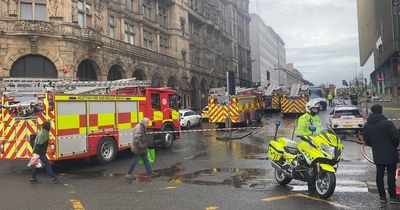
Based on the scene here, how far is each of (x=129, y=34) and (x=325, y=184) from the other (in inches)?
1322

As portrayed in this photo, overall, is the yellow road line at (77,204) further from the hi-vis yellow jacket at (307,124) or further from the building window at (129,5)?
the building window at (129,5)

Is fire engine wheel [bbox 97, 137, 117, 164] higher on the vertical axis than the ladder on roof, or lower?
lower

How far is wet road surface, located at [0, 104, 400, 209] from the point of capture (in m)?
7.96

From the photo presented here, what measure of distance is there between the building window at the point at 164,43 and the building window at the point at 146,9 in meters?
3.28

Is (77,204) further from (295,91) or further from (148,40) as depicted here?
(295,91)

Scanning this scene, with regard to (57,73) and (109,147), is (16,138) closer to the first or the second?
(109,147)

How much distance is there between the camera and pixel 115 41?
3553 centimetres

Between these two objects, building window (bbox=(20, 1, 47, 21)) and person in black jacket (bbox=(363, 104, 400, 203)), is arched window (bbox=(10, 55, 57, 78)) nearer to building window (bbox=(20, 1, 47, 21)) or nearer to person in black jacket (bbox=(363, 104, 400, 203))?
building window (bbox=(20, 1, 47, 21))

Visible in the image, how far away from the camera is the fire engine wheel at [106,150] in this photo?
13992 mm

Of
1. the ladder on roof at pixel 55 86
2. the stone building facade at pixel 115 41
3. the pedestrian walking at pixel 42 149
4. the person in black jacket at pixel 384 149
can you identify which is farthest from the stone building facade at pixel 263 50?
the person in black jacket at pixel 384 149

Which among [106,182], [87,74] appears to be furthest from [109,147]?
[87,74]

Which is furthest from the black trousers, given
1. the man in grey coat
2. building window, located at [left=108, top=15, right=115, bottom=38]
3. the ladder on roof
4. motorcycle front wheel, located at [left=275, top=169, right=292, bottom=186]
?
building window, located at [left=108, top=15, right=115, bottom=38]

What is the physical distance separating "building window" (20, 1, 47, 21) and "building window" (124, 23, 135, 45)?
989 centimetres

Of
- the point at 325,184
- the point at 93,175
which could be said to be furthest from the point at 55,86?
the point at 325,184
